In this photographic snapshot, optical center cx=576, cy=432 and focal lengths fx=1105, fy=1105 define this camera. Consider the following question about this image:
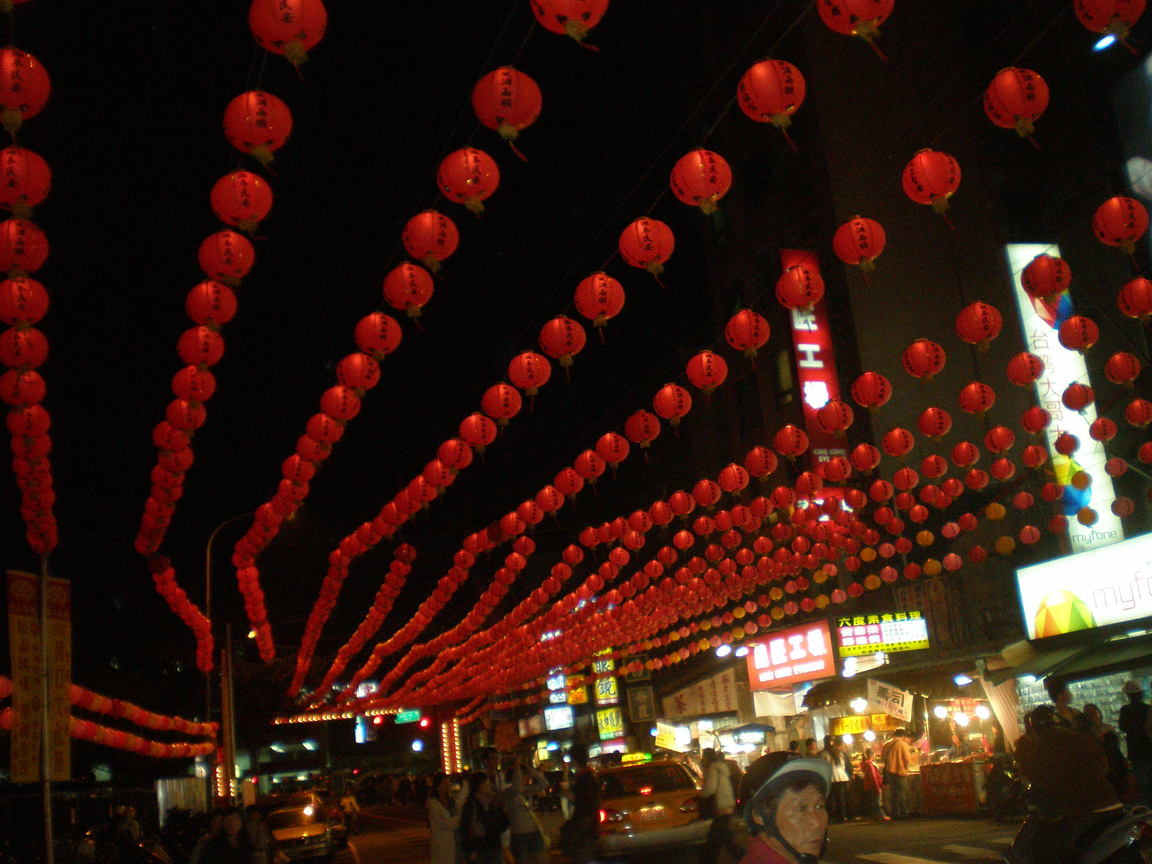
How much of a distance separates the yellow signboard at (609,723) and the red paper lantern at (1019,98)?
43.5 metres

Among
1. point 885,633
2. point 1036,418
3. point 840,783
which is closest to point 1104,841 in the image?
point 1036,418

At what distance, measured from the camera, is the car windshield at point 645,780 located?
16781 millimetres

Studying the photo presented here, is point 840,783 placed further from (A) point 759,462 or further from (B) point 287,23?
(B) point 287,23

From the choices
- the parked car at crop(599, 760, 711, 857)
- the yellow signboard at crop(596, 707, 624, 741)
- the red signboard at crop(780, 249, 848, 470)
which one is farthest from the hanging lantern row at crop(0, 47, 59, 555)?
the yellow signboard at crop(596, 707, 624, 741)

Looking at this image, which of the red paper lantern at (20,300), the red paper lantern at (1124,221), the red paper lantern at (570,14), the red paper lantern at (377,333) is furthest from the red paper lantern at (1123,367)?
the red paper lantern at (20,300)

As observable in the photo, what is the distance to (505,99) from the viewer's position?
8273 mm

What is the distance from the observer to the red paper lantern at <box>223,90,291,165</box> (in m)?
8.49

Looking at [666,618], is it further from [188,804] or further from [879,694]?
[188,804]

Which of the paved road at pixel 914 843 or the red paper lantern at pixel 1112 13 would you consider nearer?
the red paper lantern at pixel 1112 13

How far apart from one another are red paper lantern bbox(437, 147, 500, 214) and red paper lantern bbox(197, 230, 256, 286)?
230 centimetres

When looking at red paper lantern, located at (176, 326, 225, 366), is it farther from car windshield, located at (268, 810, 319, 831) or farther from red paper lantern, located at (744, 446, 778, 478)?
car windshield, located at (268, 810, 319, 831)

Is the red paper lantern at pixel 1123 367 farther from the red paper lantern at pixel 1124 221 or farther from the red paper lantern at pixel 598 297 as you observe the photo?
the red paper lantern at pixel 598 297

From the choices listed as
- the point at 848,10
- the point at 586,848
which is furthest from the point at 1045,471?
the point at 848,10

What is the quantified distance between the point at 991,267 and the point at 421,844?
71.7ft
